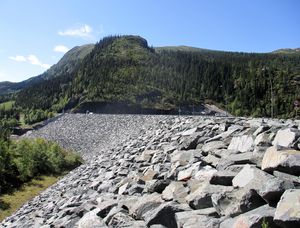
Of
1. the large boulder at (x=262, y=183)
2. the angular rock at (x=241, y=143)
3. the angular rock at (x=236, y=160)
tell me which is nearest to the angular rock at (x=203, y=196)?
the large boulder at (x=262, y=183)

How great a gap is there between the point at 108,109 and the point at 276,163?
141269 millimetres

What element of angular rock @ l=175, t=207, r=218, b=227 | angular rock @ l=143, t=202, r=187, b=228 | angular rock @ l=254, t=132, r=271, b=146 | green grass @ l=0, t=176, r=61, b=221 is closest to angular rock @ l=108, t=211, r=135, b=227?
angular rock @ l=143, t=202, r=187, b=228

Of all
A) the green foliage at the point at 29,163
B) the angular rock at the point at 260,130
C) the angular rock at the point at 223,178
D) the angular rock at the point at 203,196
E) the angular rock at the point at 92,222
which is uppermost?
the angular rock at the point at 260,130

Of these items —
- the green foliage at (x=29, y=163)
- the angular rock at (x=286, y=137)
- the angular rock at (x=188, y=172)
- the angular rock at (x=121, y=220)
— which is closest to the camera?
the angular rock at (x=121, y=220)

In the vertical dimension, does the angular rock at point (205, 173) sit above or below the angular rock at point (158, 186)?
above

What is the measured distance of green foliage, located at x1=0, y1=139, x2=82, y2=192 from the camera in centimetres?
4403

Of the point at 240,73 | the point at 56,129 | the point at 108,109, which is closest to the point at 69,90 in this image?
the point at 108,109

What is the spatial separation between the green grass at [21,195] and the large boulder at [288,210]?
23.9 metres

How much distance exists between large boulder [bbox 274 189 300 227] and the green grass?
23.9m

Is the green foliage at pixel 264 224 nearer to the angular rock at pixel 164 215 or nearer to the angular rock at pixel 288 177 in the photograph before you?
the angular rock at pixel 288 177

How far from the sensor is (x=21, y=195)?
36.6 meters

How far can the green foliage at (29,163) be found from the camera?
144 ft

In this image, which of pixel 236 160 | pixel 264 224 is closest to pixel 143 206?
pixel 236 160

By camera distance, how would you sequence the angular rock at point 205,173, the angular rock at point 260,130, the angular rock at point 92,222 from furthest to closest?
the angular rock at point 260,130
the angular rock at point 205,173
the angular rock at point 92,222
